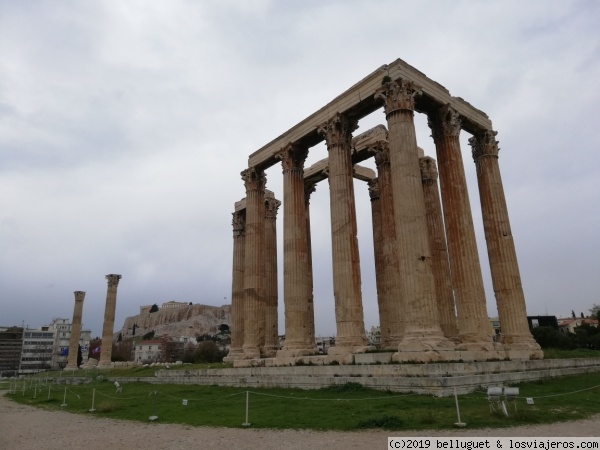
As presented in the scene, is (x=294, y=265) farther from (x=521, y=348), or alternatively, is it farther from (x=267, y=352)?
(x=521, y=348)

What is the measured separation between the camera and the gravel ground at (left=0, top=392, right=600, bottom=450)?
30.2 feet

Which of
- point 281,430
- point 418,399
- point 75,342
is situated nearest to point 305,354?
point 418,399

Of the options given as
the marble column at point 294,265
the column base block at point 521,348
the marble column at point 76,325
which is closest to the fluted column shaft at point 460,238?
the column base block at point 521,348

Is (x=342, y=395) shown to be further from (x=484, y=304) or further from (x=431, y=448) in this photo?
(x=484, y=304)

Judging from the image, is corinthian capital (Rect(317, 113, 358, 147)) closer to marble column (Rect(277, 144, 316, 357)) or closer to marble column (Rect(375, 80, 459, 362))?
marble column (Rect(375, 80, 459, 362))

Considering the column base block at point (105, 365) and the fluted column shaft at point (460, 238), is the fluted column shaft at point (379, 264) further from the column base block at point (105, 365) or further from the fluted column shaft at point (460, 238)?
the column base block at point (105, 365)

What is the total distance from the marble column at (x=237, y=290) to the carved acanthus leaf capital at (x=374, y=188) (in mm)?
13202

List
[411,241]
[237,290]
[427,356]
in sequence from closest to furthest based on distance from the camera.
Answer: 1. [427,356]
2. [411,241]
3. [237,290]

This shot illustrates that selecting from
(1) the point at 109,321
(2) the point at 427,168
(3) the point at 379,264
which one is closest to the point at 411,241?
(3) the point at 379,264

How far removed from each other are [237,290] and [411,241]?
22.2m

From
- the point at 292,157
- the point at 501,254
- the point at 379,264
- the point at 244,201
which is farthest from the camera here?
the point at 244,201

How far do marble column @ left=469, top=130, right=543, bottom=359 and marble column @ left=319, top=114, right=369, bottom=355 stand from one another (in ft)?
27.4

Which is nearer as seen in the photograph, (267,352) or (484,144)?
(484,144)

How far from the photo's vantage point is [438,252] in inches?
1130
